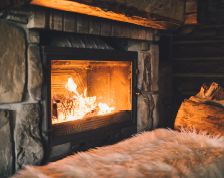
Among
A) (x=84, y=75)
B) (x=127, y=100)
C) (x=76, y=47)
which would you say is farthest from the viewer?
(x=127, y=100)

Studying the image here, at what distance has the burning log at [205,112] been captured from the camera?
7.18 ft

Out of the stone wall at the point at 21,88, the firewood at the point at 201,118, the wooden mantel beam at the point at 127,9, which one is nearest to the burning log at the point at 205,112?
the firewood at the point at 201,118

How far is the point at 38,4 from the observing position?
1.41 metres

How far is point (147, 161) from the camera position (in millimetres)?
1645

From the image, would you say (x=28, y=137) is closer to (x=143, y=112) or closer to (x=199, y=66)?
(x=143, y=112)

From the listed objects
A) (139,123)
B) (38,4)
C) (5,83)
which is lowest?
(139,123)

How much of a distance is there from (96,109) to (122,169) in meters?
0.74

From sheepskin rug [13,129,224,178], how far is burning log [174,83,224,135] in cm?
14

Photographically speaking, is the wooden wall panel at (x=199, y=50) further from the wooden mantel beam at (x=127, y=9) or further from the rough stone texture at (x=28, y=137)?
the rough stone texture at (x=28, y=137)

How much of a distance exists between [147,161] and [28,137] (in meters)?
0.82

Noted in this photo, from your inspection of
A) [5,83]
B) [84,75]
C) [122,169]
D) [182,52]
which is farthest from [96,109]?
[182,52]

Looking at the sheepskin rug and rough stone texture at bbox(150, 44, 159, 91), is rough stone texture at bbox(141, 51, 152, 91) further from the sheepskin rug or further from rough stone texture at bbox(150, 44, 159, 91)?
the sheepskin rug

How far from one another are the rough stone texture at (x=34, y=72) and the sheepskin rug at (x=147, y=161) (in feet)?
1.58

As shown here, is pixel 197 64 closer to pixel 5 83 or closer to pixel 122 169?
pixel 122 169
